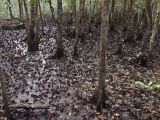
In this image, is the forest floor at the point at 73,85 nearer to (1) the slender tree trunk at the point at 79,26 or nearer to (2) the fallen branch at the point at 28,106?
(2) the fallen branch at the point at 28,106

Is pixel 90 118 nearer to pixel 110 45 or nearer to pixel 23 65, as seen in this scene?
pixel 23 65

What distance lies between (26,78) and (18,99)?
92.6 inches

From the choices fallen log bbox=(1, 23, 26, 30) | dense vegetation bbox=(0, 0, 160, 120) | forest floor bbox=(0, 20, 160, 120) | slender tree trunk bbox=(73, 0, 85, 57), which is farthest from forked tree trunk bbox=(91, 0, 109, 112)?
fallen log bbox=(1, 23, 26, 30)

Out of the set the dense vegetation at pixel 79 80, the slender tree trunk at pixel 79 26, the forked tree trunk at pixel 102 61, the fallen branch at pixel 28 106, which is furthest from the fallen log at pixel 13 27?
the forked tree trunk at pixel 102 61

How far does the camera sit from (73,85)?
1231cm

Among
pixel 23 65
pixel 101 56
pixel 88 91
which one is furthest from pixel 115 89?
pixel 23 65

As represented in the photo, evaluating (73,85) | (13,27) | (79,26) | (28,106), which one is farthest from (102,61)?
(13,27)

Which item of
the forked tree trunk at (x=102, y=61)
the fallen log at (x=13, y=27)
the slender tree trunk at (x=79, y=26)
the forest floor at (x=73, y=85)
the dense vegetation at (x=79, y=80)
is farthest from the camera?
the fallen log at (x=13, y=27)

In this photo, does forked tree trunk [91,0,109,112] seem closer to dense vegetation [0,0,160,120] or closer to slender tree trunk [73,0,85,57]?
dense vegetation [0,0,160,120]

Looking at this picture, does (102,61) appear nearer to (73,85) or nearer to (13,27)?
(73,85)

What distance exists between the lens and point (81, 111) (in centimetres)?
992

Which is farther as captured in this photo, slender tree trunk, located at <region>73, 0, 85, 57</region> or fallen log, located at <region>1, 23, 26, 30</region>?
fallen log, located at <region>1, 23, 26, 30</region>

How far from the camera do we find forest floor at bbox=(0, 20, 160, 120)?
9.77 meters

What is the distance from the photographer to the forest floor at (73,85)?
977cm
